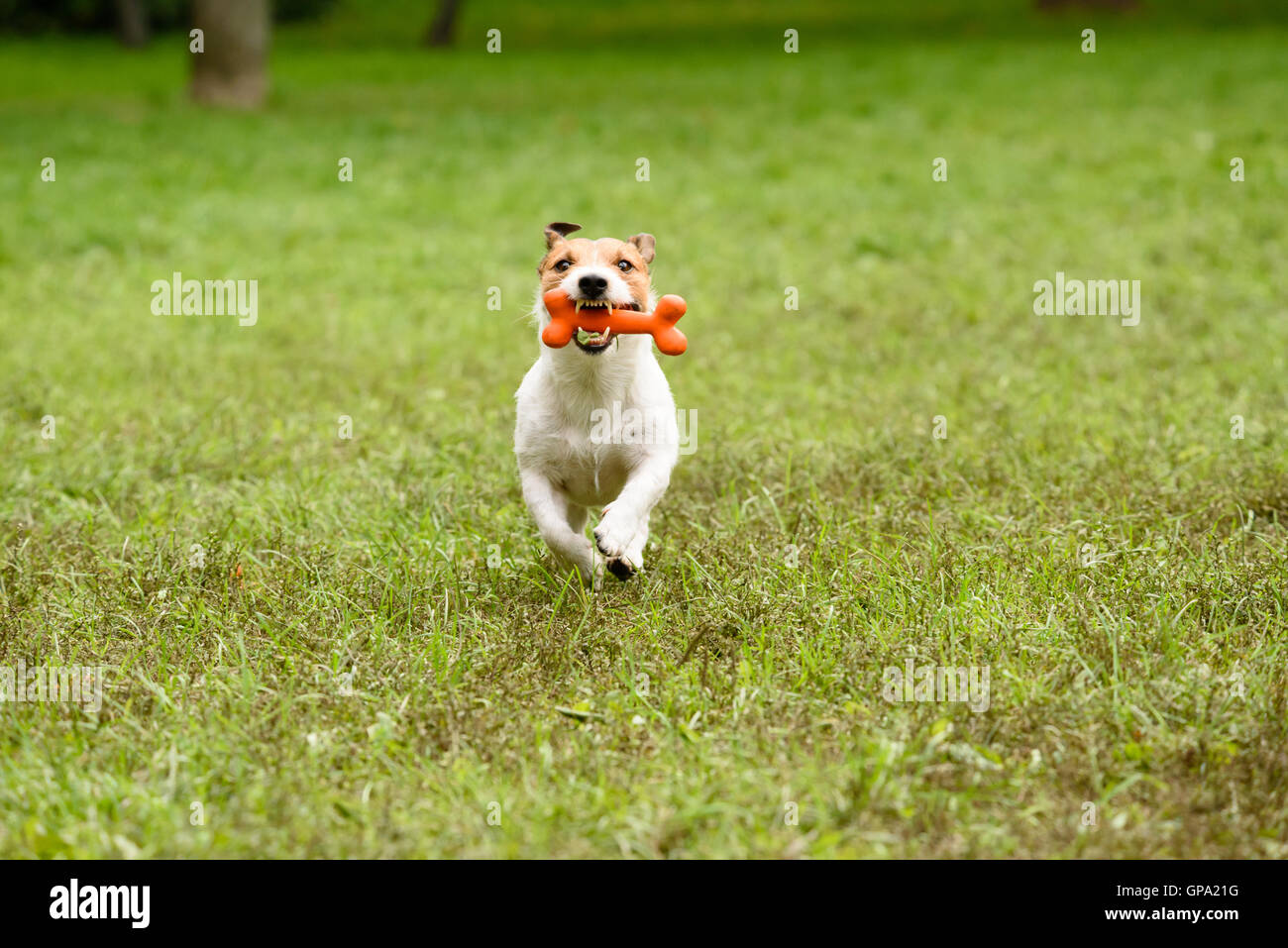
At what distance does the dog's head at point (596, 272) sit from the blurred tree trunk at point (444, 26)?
2780 cm

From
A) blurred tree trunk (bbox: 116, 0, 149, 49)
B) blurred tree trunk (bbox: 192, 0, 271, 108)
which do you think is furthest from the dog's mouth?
blurred tree trunk (bbox: 116, 0, 149, 49)

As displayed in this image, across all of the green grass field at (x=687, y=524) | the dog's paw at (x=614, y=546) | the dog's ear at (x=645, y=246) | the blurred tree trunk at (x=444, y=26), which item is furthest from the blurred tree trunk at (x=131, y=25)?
the dog's paw at (x=614, y=546)

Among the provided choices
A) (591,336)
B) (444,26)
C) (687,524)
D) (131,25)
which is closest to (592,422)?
(591,336)

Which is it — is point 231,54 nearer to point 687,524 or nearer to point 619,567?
point 687,524

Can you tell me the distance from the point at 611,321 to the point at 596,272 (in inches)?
7.0

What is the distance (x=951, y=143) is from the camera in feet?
48.9

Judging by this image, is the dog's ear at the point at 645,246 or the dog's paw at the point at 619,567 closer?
the dog's paw at the point at 619,567

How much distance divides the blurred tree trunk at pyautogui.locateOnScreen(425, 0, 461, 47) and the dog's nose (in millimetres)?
28247

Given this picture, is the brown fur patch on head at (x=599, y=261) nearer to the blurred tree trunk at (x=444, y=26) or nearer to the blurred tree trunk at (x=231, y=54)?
the blurred tree trunk at (x=231, y=54)

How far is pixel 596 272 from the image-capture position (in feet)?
13.7

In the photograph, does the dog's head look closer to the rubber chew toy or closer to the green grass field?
the rubber chew toy

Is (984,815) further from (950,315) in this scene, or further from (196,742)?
(950,315)

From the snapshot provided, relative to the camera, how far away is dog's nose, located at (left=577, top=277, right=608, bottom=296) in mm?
4172

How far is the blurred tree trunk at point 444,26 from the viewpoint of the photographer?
30.7 meters
